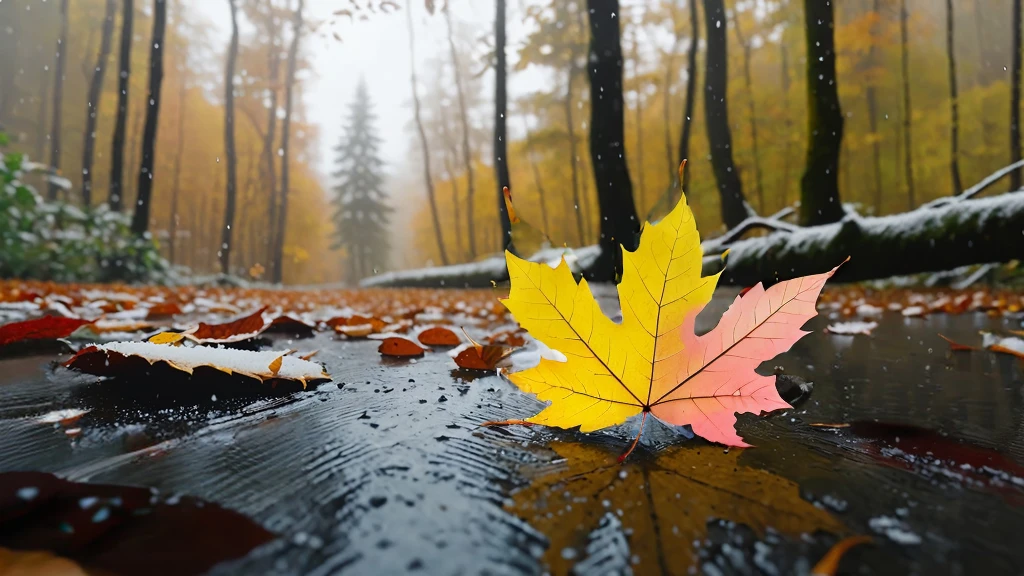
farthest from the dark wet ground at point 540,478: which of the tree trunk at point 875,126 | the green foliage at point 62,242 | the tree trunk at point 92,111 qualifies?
the tree trunk at point 875,126

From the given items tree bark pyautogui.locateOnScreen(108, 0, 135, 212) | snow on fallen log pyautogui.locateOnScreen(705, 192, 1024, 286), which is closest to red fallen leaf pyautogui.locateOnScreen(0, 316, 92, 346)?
snow on fallen log pyautogui.locateOnScreen(705, 192, 1024, 286)

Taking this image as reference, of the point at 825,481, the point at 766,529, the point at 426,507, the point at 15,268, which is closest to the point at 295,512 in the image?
the point at 426,507

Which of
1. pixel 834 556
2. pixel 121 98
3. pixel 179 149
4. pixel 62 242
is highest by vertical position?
pixel 179 149

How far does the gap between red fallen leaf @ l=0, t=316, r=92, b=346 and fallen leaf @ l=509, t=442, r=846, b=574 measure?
1.64m

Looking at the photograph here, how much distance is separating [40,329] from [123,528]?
4.93 ft

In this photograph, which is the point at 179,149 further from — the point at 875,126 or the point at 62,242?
the point at 875,126

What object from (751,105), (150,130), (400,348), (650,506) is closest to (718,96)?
(400,348)

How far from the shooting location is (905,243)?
3750 millimetres

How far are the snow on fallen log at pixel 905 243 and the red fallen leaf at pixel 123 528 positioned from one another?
333cm

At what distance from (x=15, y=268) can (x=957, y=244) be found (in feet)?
34.7

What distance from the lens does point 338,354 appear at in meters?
1.57

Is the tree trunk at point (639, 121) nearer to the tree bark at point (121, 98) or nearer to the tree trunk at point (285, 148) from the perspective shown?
the tree trunk at point (285, 148)

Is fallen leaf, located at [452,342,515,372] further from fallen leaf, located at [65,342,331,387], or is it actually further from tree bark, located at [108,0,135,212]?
tree bark, located at [108,0,135,212]

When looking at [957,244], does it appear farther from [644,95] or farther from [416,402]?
[644,95]
